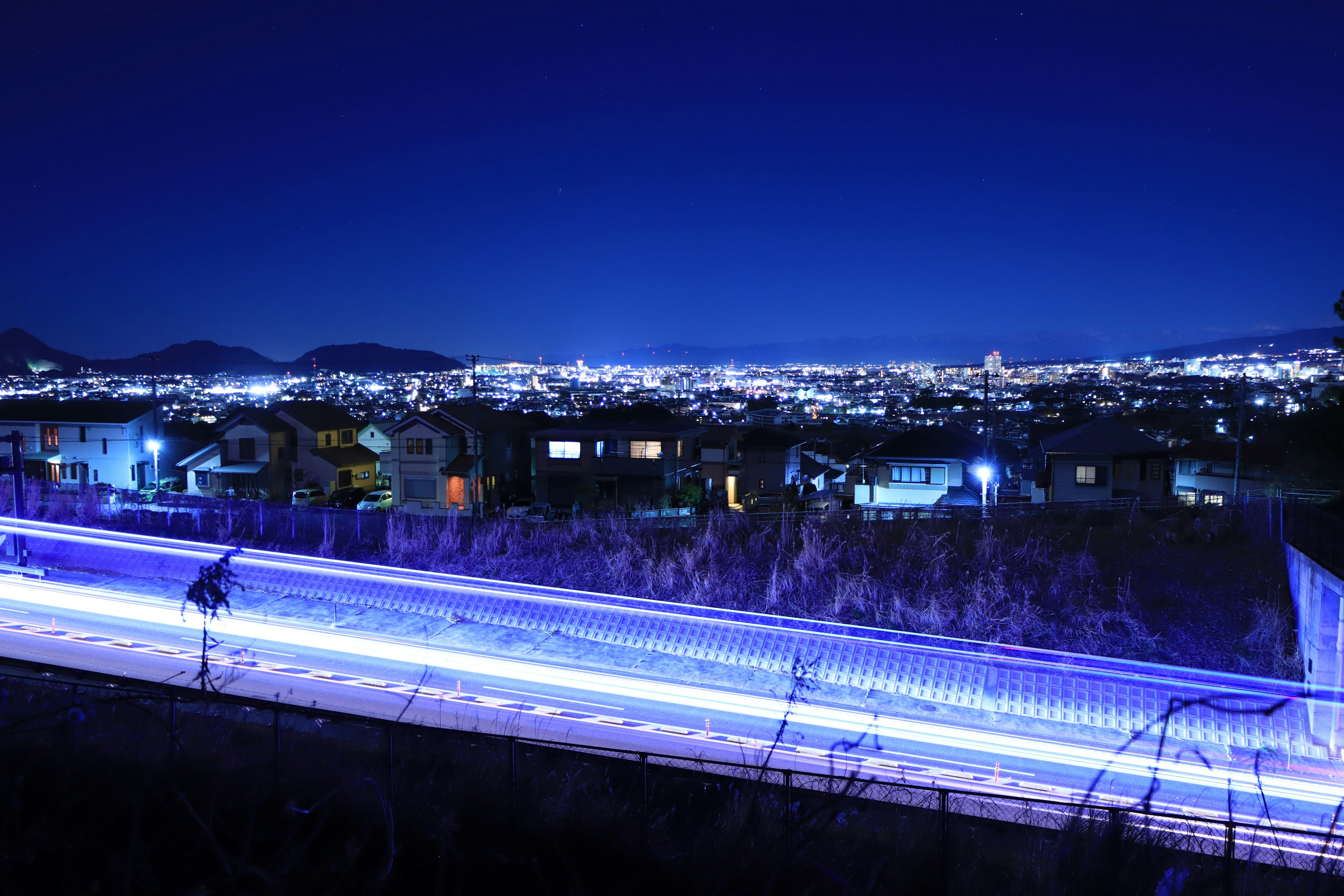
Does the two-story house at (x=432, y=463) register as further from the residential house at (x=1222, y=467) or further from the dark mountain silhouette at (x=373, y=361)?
the dark mountain silhouette at (x=373, y=361)

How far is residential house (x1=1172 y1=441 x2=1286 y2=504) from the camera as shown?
19500 mm

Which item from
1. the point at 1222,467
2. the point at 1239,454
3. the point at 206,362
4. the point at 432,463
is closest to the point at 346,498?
the point at 432,463

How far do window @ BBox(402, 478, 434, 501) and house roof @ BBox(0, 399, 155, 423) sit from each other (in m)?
10.6

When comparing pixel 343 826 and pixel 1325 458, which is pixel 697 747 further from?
pixel 1325 458

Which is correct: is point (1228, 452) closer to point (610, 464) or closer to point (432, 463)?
point (610, 464)

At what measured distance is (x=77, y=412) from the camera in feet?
88.6

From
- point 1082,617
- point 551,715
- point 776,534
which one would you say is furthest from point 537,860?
point 776,534

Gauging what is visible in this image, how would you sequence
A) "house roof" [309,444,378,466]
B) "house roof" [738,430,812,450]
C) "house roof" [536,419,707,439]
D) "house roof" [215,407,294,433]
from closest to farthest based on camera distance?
"house roof" [536,419,707,439] → "house roof" [738,430,812,450] → "house roof" [215,407,294,433] → "house roof" [309,444,378,466]

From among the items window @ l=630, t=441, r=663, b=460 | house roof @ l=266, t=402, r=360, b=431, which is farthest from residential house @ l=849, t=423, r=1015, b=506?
house roof @ l=266, t=402, r=360, b=431

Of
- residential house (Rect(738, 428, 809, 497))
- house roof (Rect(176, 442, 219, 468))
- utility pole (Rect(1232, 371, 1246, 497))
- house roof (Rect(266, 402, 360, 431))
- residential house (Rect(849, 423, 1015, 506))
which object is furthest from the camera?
house roof (Rect(266, 402, 360, 431))

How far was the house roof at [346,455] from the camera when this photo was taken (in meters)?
26.8

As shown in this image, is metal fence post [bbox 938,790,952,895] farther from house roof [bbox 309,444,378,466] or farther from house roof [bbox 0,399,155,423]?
house roof [bbox 0,399,155,423]

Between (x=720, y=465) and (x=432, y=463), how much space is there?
386 inches

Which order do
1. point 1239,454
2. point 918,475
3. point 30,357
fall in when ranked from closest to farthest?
point 1239,454 → point 918,475 → point 30,357
